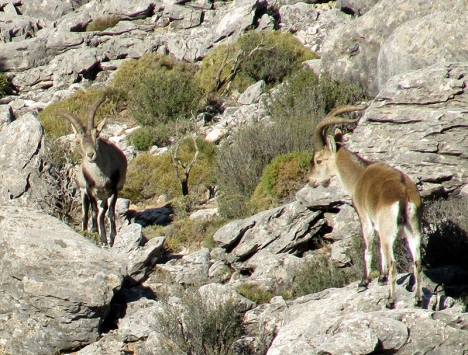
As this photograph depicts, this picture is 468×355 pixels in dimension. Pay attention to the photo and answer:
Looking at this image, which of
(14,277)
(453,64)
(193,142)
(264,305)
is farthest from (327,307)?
(193,142)

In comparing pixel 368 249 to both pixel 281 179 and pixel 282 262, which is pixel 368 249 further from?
pixel 281 179

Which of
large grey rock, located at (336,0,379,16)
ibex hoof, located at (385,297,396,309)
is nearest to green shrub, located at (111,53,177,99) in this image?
large grey rock, located at (336,0,379,16)

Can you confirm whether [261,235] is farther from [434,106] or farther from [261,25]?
[261,25]

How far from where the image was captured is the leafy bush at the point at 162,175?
16625 mm

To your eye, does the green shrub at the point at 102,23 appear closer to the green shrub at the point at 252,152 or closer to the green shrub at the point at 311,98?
the green shrub at the point at 311,98

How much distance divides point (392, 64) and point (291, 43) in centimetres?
886

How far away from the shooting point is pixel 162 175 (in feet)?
56.2

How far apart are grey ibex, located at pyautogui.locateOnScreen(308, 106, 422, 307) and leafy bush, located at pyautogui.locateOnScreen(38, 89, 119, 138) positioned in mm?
Result: 12655

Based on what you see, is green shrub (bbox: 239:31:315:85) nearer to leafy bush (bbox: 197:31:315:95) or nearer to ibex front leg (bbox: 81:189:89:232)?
leafy bush (bbox: 197:31:315:95)

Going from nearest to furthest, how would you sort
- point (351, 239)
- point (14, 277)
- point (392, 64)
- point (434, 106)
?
point (14, 277) → point (351, 239) → point (434, 106) → point (392, 64)

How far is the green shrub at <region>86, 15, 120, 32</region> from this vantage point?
28.1 meters

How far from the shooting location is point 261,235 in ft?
38.8

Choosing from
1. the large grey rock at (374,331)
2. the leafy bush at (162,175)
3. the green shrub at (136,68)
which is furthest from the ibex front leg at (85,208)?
the green shrub at (136,68)

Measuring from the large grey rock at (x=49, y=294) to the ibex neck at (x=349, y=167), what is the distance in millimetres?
Result: 3169
